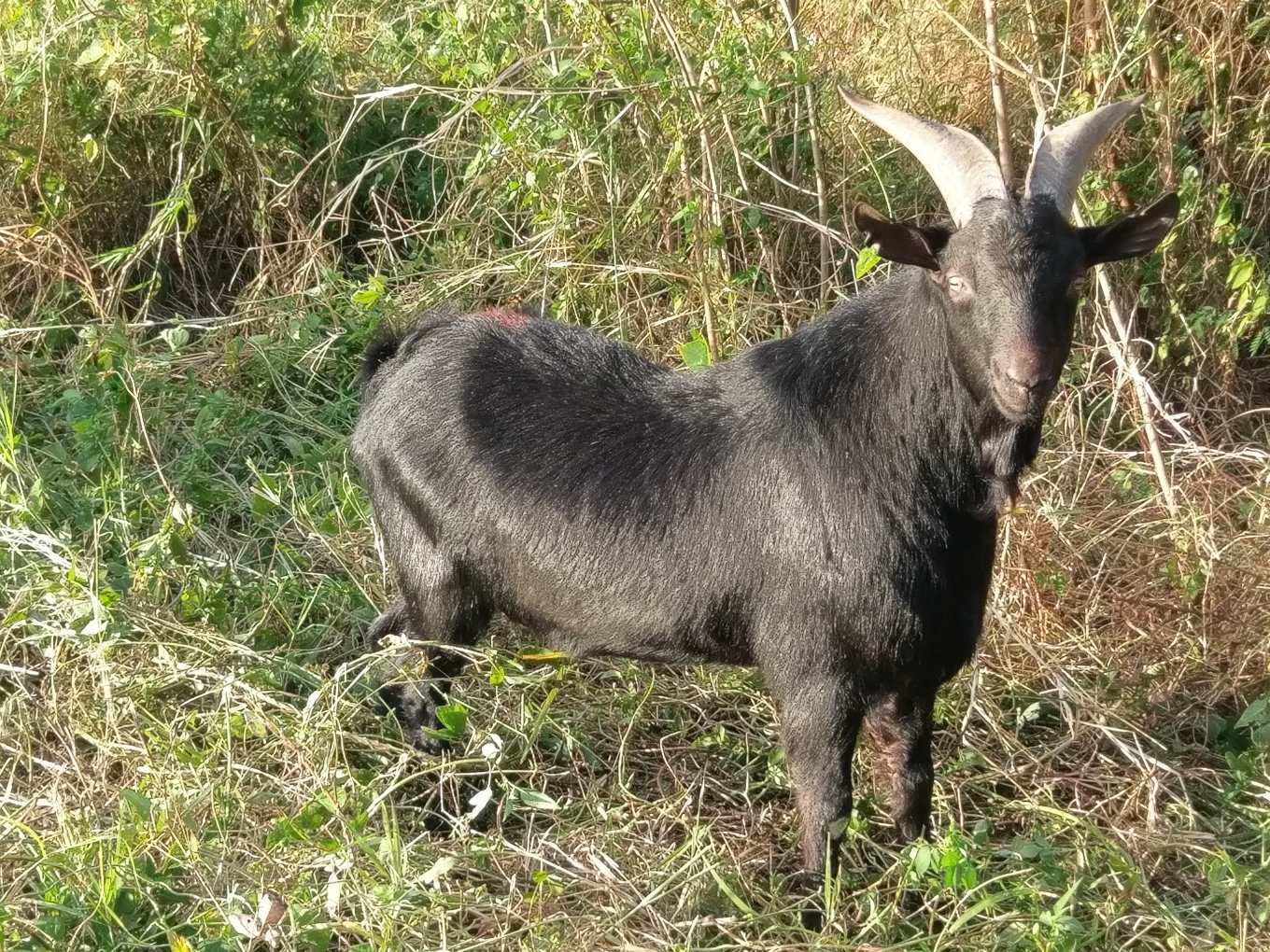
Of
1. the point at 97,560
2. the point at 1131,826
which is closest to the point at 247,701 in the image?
the point at 97,560

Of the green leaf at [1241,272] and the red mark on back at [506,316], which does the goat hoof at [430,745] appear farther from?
the green leaf at [1241,272]

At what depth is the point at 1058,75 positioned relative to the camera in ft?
17.2

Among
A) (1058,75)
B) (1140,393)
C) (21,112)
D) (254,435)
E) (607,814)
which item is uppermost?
(1058,75)

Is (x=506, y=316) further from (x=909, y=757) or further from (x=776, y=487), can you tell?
(x=909, y=757)

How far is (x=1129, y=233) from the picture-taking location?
351cm

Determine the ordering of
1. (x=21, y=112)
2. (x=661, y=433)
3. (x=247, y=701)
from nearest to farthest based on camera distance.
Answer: (x=661, y=433)
(x=247, y=701)
(x=21, y=112)

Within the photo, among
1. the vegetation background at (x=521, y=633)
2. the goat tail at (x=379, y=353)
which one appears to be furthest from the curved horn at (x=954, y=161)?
the goat tail at (x=379, y=353)

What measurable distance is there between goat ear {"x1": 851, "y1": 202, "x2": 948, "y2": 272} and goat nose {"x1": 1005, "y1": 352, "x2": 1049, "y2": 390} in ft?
1.19

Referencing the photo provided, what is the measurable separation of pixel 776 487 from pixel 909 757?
2.91 feet

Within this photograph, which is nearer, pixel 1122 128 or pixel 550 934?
pixel 550 934

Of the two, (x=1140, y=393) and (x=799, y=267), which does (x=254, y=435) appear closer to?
(x=799, y=267)

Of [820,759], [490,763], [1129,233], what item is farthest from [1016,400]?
[490,763]

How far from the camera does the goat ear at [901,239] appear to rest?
3.30m

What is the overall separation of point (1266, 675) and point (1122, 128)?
2209mm
